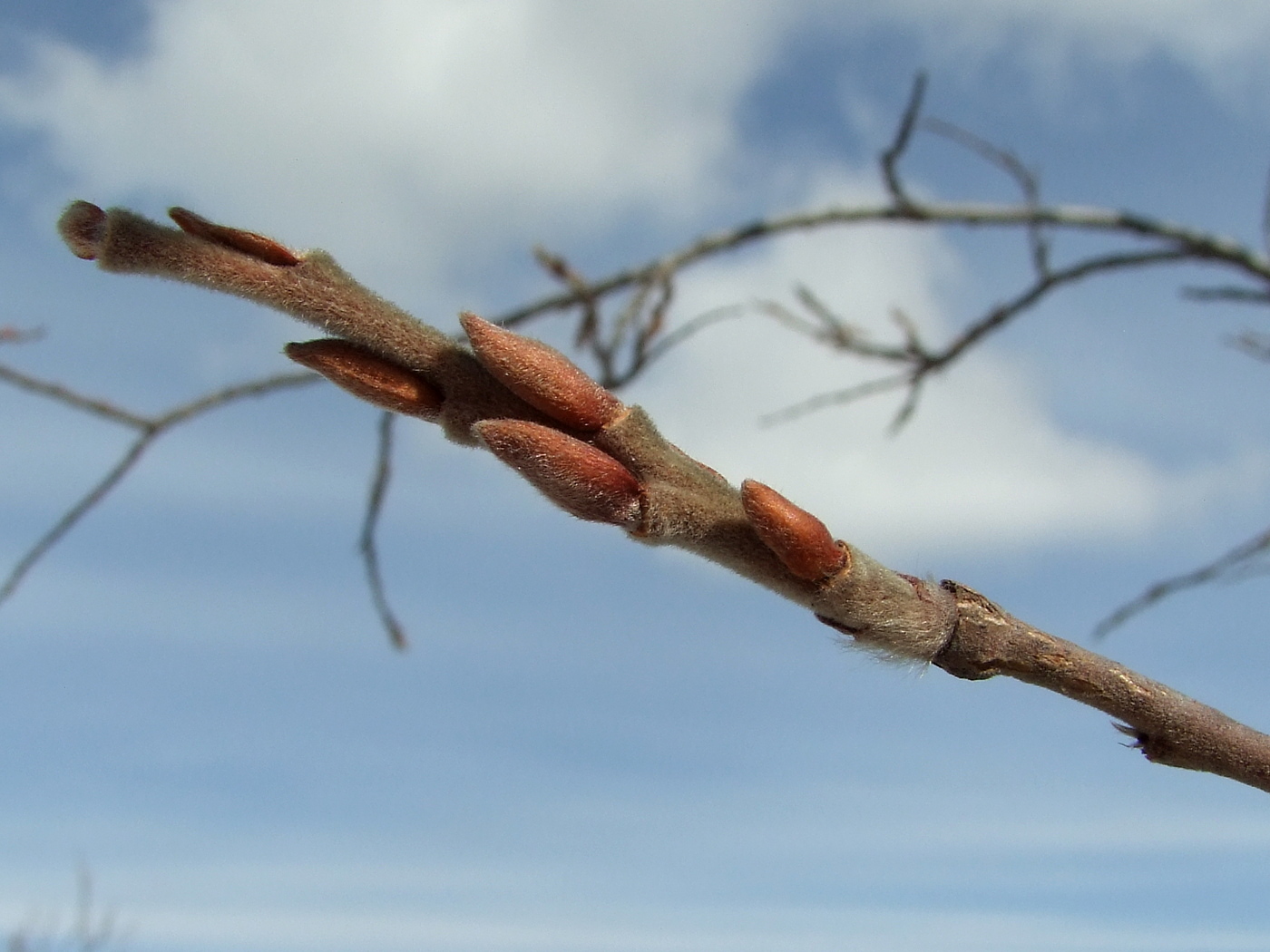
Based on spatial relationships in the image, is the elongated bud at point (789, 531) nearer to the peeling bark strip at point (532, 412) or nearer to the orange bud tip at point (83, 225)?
the peeling bark strip at point (532, 412)

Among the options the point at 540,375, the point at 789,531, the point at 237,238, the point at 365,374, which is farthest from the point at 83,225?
the point at 789,531

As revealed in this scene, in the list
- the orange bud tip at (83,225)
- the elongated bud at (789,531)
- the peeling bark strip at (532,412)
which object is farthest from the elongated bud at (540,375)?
the orange bud tip at (83,225)

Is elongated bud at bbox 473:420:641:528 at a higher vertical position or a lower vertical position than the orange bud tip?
lower

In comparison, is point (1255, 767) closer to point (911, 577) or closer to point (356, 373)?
point (911, 577)

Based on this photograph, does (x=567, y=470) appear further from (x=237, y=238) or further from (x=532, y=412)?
(x=237, y=238)

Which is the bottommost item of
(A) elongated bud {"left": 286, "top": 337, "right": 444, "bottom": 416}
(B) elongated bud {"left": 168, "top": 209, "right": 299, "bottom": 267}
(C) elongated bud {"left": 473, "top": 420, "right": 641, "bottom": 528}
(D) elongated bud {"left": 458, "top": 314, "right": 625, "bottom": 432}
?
(C) elongated bud {"left": 473, "top": 420, "right": 641, "bottom": 528}

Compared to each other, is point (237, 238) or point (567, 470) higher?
point (237, 238)

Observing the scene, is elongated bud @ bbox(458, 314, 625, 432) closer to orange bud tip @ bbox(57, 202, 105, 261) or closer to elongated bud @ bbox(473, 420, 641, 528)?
elongated bud @ bbox(473, 420, 641, 528)

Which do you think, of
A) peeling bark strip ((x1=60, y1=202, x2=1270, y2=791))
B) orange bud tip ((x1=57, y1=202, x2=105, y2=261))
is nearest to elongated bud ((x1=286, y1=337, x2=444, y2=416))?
peeling bark strip ((x1=60, y1=202, x2=1270, y2=791))
